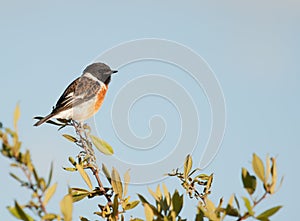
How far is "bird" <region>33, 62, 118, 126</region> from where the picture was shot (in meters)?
6.68

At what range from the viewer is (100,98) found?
733 centimetres

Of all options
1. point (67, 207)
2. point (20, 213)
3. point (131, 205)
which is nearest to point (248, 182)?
point (67, 207)

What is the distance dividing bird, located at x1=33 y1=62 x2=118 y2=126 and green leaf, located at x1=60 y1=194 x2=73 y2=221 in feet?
16.2

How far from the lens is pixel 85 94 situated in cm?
741

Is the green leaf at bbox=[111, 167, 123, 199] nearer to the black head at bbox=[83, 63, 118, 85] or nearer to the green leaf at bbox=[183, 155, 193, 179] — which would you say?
the green leaf at bbox=[183, 155, 193, 179]

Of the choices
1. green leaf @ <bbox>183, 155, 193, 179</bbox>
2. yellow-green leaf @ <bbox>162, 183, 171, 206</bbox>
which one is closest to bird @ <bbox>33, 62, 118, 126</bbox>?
green leaf @ <bbox>183, 155, 193, 179</bbox>

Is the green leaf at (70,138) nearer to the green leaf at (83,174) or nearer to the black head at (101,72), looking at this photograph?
the green leaf at (83,174)

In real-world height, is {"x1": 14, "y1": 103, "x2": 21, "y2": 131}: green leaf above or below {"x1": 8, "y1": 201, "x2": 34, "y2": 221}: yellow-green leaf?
above

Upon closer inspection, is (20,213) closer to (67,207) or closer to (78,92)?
(67,207)

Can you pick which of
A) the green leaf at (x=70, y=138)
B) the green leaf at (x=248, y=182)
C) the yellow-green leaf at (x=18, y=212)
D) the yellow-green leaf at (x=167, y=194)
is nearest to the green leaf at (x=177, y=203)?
the yellow-green leaf at (x=167, y=194)

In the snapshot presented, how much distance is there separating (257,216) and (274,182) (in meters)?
0.12

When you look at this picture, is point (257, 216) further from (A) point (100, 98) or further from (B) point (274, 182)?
(A) point (100, 98)

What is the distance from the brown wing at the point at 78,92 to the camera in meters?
7.00

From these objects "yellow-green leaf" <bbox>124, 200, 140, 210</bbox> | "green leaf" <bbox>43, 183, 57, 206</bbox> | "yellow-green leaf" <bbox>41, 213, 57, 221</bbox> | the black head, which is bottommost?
"yellow-green leaf" <bbox>41, 213, 57, 221</bbox>
